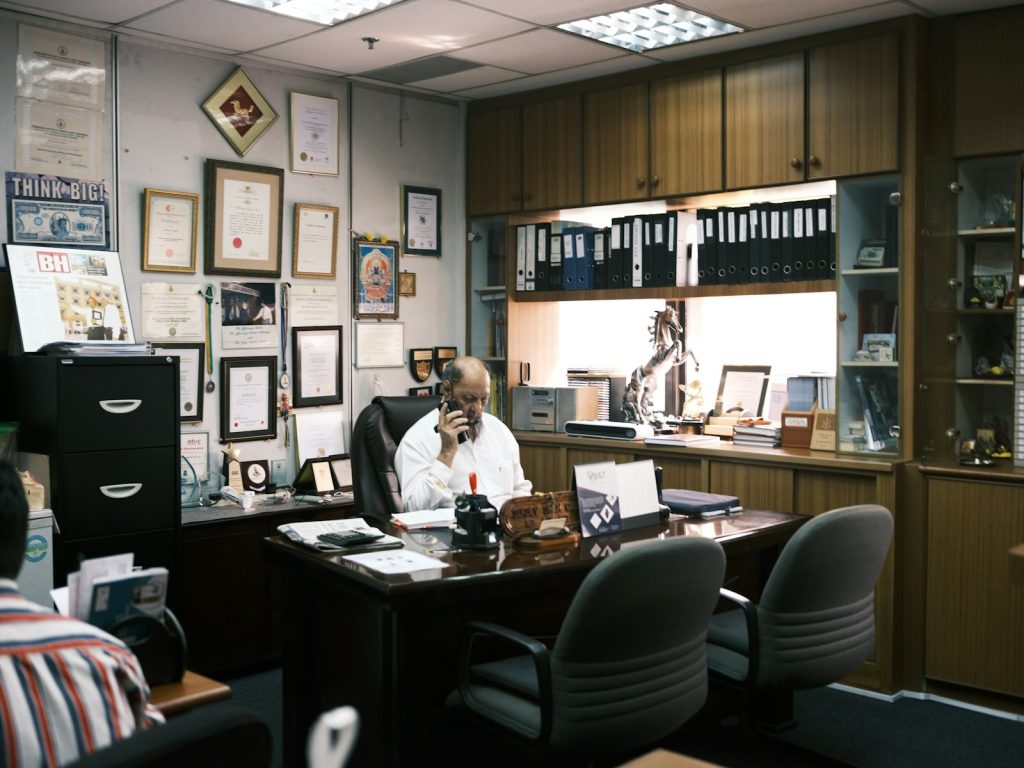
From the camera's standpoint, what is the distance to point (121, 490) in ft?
12.3

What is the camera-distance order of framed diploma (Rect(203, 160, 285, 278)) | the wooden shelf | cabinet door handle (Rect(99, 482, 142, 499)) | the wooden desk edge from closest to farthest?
the wooden desk edge, cabinet door handle (Rect(99, 482, 142, 499)), the wooden shelf, framed diploma (Rect(203, 160, 285, 278))

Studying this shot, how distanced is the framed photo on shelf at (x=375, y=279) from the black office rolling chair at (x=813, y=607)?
9.42ft

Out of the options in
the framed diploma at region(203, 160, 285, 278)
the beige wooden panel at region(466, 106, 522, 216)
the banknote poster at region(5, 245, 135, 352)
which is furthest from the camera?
the beige wooden panel at region(466, 106, 522, 216)

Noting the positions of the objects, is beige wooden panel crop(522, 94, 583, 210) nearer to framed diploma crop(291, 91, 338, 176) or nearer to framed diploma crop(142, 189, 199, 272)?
framed diploma crop(291, 91, 338, 176)

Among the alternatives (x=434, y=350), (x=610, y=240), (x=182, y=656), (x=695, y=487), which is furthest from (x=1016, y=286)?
(x=182, y=656)

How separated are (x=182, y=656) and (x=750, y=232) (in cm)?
330

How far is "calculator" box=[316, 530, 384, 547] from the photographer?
9.67ft

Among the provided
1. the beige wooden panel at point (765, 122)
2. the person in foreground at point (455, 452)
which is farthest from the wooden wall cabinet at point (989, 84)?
the person in foreground at point (455, 452)

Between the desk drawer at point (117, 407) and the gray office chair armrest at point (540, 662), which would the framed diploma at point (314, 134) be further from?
the gray office chair armrest at point (540, 662)

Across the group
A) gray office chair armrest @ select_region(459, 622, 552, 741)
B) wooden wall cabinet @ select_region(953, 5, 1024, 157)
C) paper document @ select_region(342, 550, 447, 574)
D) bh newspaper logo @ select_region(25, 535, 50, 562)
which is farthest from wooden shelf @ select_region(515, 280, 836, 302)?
bh newspaper logo @ select_region(25, 535, 50, 562)

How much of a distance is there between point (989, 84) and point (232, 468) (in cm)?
359

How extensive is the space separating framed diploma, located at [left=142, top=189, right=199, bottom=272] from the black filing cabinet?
75 centimetres

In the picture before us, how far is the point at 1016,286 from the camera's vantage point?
157 inches

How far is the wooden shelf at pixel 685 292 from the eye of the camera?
4.43m
